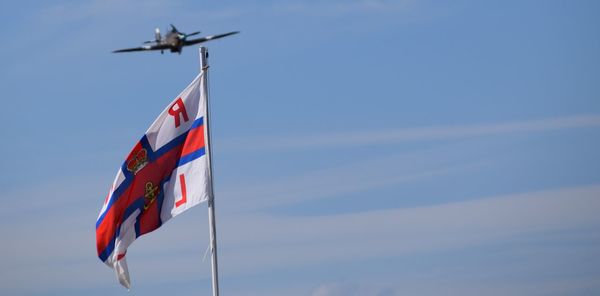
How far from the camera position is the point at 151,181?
81000 mm

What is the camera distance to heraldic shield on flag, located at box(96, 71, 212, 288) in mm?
80625

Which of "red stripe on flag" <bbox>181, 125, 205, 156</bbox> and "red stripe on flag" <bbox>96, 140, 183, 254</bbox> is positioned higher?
"red stripe on flag" <bbox>181, 125, 205, 156</bbox>

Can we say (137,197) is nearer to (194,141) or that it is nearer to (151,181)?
(151,181)

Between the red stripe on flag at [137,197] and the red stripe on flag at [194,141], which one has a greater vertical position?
the red stripe on flag at [194,141]

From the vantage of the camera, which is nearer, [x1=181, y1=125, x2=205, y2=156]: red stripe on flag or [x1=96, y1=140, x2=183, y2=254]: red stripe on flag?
[x1=96, y1=140, x2=183, y2=254]: red stripe on flag

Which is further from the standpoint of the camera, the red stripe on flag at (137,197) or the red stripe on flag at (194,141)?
the red stripe on flag at (194,141)

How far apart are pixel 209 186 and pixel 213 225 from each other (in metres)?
1.57

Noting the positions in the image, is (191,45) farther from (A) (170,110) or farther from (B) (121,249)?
(B) (121,249)

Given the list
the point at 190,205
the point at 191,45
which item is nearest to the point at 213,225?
the point at 190,205

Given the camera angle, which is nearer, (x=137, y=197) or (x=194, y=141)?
(x=137, y=197)

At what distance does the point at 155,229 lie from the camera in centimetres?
8069

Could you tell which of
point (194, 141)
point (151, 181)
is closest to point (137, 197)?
point (151, 181)

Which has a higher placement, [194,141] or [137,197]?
[194,141]

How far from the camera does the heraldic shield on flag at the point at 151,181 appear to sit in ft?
265
